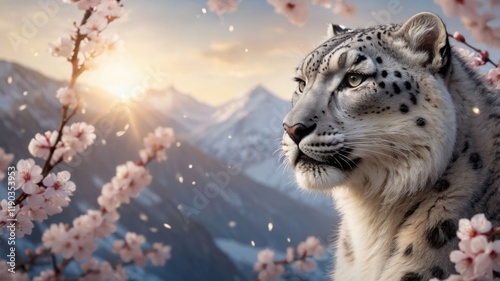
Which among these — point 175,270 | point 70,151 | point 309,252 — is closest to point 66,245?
point 70,151

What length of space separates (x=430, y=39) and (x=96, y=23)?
4.31 ft

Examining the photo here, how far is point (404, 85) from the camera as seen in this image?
171cm

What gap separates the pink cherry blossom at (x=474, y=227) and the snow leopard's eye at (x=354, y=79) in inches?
19.8

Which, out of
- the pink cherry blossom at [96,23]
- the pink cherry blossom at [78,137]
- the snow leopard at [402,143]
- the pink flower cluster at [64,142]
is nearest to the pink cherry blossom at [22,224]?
the pink flower cluster at [64,142]

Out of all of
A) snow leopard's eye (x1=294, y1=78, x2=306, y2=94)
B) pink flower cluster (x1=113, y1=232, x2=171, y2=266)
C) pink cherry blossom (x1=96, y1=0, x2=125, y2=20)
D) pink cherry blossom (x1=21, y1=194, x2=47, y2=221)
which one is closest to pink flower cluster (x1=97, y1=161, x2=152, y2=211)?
pink flower cluster (x1=113, y1=232, x2=171, y2=266)

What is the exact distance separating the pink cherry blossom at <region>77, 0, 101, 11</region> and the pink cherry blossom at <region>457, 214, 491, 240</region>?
159cm

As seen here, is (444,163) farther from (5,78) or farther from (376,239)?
(5,78)

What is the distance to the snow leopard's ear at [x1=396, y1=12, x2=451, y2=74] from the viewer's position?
1.72 metres

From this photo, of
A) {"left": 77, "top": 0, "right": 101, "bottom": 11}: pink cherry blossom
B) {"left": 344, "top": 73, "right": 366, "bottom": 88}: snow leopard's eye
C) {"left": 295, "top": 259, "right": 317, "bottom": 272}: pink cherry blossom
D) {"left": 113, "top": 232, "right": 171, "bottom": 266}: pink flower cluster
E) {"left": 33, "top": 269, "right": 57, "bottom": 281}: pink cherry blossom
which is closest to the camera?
{"left": 344, "top": 73, "right": 366, "bottom": 88}: snow leopard's eye

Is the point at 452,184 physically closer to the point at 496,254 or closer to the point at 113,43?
the point at 496,254

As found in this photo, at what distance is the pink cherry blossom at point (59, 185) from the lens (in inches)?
87.3

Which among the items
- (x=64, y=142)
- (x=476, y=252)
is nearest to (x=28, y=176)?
(x=64, y=142)

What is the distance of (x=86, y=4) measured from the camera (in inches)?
93.4

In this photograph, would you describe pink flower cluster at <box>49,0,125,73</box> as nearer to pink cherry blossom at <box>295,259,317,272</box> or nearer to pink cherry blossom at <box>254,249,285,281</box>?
pink cherry blossom at <box>254,249,285,281</box>
